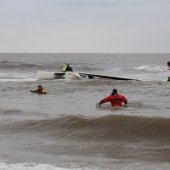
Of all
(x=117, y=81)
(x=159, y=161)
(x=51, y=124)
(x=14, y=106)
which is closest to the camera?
(x=159, y=161)

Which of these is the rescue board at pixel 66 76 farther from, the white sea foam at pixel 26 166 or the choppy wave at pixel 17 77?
the white sea foam at pixel 26 166

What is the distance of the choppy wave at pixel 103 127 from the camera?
12.1m

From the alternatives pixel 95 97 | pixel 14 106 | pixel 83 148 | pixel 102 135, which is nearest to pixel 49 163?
pixel 83 148

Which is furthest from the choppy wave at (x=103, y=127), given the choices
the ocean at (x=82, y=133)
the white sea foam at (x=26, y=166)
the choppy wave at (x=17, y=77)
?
the choppy wave at (x=17, y=77)

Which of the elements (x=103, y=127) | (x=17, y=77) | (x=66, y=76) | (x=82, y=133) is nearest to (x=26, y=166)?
(x=82, y=133)

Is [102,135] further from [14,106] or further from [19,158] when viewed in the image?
[14,106]

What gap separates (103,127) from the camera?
13047mm

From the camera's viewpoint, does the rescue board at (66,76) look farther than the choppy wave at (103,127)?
Yes

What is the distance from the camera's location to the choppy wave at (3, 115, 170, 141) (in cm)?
1207

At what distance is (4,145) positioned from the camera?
10.7 meters

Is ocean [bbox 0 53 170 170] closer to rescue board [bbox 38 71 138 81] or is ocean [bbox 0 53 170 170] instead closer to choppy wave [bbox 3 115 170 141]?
choppy wave [bbox 3 115 170 141]

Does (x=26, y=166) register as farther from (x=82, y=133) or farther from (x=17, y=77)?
(x=17, y=77)

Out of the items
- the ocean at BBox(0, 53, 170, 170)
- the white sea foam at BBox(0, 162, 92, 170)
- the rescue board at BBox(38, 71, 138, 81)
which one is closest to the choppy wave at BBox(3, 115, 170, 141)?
the ocean at BBox(0, 53, 170, 170)

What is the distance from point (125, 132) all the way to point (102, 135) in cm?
68
